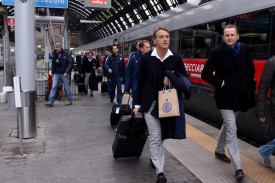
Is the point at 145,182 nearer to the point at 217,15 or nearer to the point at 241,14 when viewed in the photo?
the point at 241,14

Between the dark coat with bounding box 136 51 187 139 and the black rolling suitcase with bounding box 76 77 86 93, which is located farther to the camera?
the black rolling suitcase with bounding box 76 77 86 93

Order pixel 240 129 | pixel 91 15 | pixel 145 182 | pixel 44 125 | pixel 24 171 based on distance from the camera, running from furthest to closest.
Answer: pixel 91 15
pixel 44 125
pixel 240 129
pixel 24 171
pixel 145 182

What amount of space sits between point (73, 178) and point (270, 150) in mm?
2462

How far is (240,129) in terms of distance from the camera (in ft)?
18.7

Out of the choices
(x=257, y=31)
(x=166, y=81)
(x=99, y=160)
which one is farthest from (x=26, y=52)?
(x=257, y=31)

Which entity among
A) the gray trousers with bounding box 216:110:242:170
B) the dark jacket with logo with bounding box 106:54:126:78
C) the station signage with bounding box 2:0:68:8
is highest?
the station signage with bounding box 2:0:68:8

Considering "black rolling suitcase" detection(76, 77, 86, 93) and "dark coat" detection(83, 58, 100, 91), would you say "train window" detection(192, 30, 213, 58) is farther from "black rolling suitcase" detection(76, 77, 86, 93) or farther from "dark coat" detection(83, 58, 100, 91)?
"black rolling suitcase" detection(76, 77, 86, 93)

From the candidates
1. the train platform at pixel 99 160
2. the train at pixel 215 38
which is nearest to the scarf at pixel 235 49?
the train at pixel 215 38

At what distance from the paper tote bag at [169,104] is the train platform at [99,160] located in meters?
0.86

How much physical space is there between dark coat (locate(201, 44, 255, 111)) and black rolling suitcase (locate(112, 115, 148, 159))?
1.02 metres

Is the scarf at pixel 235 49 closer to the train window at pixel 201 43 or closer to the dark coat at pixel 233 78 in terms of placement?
the dark coat at pixel 233 78

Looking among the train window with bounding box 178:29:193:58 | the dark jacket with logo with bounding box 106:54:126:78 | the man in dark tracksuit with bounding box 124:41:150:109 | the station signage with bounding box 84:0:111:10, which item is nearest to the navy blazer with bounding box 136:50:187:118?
the man in dark tracksuit with bounding box 124:41:150:109

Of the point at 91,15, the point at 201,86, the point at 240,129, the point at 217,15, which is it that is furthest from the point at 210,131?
the point at 91,15

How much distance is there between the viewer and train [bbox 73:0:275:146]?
500 centimetres
